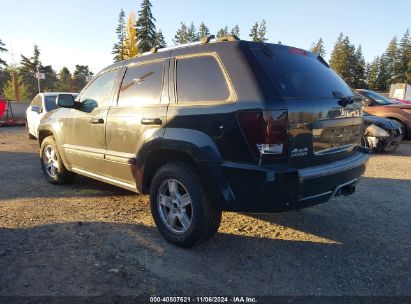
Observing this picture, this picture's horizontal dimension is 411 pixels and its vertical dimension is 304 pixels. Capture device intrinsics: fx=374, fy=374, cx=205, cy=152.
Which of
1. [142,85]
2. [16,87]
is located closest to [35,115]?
[142,85]

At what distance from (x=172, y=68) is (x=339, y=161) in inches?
75.5

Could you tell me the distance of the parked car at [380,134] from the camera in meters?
9.34

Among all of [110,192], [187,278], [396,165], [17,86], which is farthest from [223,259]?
[17,86]

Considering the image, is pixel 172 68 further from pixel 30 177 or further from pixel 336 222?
pixel 30 177

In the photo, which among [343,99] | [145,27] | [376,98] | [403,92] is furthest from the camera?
[145,27]

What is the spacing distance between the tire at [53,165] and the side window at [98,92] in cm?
120

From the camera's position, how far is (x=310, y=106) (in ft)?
10.7

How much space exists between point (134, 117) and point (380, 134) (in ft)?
24.0

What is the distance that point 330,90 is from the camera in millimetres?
3693

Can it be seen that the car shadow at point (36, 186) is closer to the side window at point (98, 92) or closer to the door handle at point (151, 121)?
the side window at point (98, 92)

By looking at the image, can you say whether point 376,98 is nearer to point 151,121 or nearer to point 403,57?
point 151,121

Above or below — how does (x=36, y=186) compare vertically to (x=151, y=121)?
below

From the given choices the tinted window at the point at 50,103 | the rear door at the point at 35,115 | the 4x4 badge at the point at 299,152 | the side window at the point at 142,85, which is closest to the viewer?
the 4x4 badge at the point at 299,152

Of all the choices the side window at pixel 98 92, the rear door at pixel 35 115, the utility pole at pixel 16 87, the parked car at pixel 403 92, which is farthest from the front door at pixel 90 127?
the parked car at pixel 403 92
